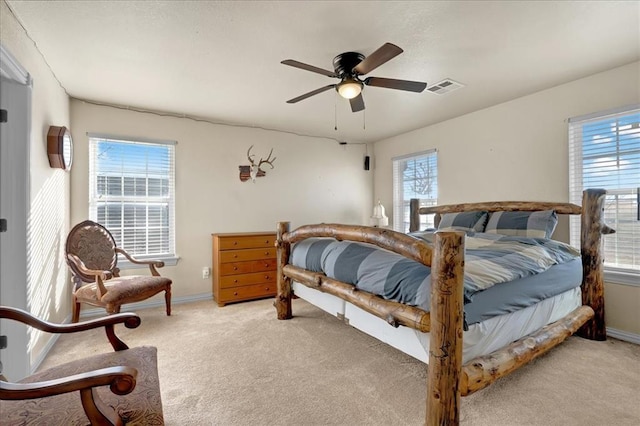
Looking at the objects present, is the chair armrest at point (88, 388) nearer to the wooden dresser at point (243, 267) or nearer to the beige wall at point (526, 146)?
the wooden dresser at point (243, 267)

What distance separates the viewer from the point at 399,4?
A: 1.87m

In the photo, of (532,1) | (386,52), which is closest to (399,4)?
(386,52)

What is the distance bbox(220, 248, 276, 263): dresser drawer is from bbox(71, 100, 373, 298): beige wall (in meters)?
0.51

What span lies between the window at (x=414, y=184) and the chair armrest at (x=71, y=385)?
427 cm

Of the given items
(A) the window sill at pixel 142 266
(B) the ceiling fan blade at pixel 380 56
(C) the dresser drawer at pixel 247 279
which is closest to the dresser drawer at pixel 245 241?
(C) the dresser drawer at pixel 247 279

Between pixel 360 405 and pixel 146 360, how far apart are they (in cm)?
120

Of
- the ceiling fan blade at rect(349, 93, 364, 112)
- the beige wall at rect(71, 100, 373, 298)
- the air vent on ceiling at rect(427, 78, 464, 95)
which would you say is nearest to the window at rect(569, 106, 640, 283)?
the air vent on ceiling at rect(427, 78, 464, 95)

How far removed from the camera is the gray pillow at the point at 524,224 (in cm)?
287

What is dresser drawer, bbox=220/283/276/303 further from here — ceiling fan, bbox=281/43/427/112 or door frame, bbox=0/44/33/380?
ceiling fan, bbox=281/43/427/112

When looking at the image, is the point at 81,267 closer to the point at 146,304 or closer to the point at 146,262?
the point at 146,262

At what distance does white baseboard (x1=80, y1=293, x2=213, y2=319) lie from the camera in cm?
336

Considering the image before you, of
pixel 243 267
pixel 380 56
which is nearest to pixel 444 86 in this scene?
pixel 380 56

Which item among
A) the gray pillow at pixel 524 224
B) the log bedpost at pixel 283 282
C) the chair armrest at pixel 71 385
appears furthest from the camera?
the log bedpost at pixel 283 282

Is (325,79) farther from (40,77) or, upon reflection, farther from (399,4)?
(40,77)
